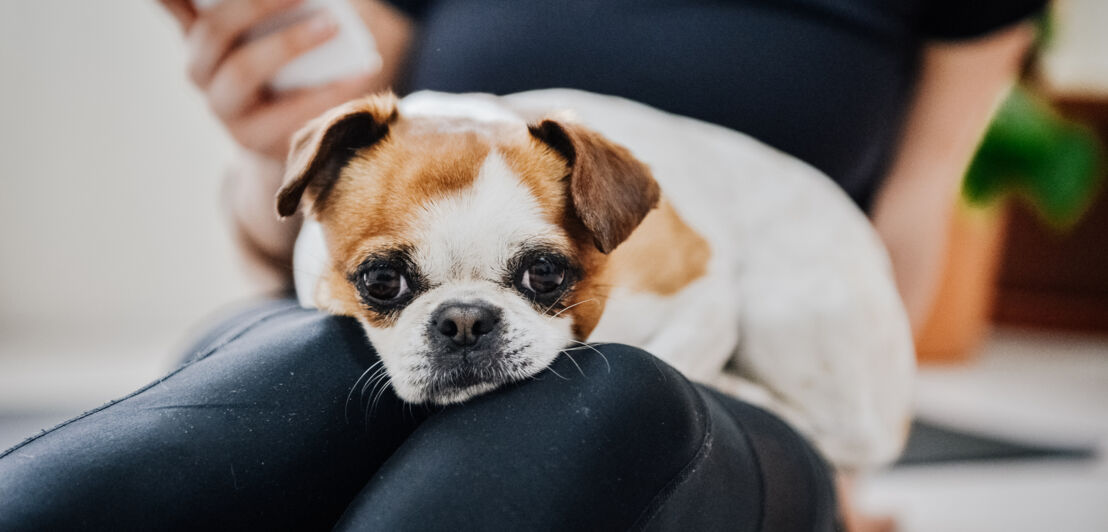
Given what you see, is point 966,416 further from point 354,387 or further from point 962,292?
point 354,387

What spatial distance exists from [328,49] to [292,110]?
3.5 inches

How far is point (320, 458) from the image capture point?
23.5 inches

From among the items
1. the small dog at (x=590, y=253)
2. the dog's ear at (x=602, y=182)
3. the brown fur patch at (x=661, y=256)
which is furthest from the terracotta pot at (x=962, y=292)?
the dog's ear at (x=602, y=182)

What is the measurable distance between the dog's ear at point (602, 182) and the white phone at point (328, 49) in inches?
5.3

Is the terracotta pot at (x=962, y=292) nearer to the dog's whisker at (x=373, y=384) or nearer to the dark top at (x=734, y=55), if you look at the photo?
the dark top at (x=734, y=55)

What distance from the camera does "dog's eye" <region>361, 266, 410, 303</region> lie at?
1.98 feet

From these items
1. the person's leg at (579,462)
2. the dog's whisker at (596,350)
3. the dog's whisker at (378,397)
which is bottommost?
the dog's whisker at (378,397)

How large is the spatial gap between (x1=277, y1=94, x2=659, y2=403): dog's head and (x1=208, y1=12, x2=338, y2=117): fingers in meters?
0.05

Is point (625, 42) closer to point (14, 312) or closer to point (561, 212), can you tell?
point (561, 212)

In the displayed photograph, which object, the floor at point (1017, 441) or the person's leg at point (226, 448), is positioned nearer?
the person's leg at point (226, 448)

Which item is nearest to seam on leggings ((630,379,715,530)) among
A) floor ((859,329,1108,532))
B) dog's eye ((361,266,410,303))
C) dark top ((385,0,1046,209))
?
dog's eye ((361,266,410,303))

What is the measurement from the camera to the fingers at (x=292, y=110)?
66cm

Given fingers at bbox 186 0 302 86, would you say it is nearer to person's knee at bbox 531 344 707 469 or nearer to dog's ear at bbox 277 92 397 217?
dog's ear at bbox 277 92 397 217

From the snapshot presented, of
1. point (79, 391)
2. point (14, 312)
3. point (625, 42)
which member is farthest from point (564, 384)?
point (14, 312)
